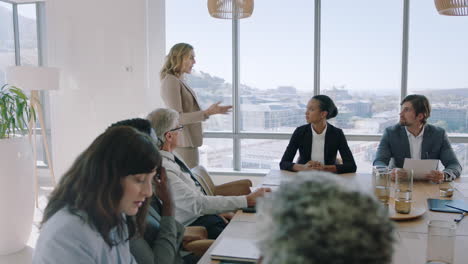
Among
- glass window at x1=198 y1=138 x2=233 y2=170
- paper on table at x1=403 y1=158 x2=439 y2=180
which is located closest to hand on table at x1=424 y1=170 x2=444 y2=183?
paper on table at x1=403 y1=158 x2=439 y2=180

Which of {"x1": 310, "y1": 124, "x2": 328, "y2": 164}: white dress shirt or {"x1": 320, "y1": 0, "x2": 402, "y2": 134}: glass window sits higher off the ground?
{"x1": 320, "y1": 0, "x2": 402, "y2": 134}: glass window

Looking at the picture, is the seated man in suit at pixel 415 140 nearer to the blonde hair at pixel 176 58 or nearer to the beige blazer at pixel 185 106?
the beige blazer at pixel 185 106

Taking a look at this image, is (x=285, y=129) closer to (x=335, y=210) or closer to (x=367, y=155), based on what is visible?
(x=367, y=155)

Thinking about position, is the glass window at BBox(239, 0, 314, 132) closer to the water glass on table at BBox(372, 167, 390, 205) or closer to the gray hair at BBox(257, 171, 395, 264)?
the water glass on table at BBox(372, 167, 390, 205)

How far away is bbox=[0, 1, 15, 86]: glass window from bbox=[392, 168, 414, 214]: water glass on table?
6002 mm

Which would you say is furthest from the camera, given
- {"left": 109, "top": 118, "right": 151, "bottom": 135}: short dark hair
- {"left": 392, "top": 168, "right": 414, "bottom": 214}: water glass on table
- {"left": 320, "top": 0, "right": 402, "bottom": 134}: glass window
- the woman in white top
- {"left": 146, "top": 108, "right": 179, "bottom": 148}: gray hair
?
{"left": 320, "top": 0, "right": 402, "bottom": 134}: glass window

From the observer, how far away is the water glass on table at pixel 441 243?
1.50 meters

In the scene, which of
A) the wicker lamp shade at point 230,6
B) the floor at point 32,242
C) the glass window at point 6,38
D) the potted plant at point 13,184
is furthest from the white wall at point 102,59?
the wicker lamp shade at point 230,6

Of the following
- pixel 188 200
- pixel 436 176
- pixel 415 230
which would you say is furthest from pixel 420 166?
pixel 188 200

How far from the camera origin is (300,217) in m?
0.48

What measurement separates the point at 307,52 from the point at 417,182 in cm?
290

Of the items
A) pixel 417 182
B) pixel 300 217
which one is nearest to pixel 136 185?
pixel 300 217

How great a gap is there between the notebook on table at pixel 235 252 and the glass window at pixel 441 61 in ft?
13.9

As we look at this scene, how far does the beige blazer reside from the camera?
375 cm
